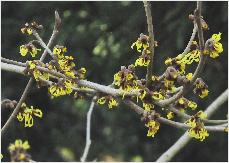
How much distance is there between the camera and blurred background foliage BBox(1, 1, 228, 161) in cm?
341

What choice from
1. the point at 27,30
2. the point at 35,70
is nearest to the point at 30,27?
the point at 27,30

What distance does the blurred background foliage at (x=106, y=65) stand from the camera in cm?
341

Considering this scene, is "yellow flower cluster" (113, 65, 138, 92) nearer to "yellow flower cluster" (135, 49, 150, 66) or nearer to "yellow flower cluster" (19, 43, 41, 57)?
"yellow flower cluster" (135, 49, 150, 66)

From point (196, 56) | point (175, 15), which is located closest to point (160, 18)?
point (175, 15)

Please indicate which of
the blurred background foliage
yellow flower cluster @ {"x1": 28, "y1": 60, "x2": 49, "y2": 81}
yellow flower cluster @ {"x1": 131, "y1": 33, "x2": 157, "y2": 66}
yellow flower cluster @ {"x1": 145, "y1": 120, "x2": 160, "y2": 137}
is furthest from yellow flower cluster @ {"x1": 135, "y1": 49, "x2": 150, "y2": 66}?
the blurred background foliage

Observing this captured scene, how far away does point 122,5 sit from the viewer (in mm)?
3650

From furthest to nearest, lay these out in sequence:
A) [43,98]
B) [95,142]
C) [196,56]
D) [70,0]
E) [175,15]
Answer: [95,142]
[43,98]
[70,0]
[175,15]
[196,56]

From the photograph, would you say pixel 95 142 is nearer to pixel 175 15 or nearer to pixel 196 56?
pixel 175 15

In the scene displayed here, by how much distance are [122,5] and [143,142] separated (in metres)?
1.40

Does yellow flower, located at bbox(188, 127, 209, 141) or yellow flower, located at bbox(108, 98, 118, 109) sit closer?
yellow flower, located at bbox(188, 127, 209, 141)

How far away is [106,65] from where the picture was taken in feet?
13.1

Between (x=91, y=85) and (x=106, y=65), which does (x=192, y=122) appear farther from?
(x=106, y=65)

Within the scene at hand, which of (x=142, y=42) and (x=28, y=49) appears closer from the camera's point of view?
(x=142, y=42)

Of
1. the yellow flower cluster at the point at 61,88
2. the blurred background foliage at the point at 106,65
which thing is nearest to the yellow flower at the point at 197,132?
the yellow flower cluster at the point at 61,88
